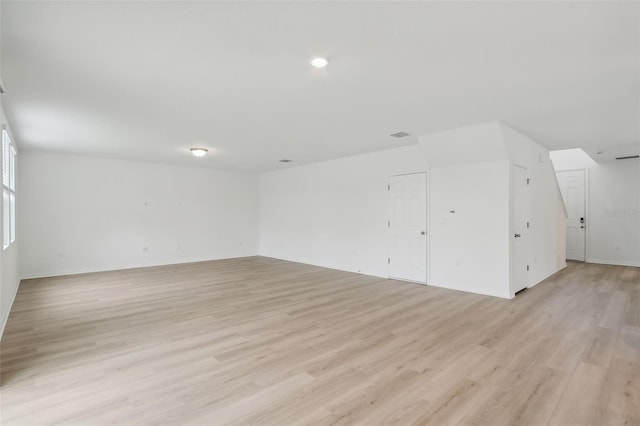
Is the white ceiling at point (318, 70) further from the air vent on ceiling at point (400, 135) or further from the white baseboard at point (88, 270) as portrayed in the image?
the white baseboard at point (88, 270)

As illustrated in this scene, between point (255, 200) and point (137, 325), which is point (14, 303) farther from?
point (255, 200)

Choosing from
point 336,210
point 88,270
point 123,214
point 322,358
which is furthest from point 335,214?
point 88,270

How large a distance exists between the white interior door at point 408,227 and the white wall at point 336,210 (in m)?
0.17

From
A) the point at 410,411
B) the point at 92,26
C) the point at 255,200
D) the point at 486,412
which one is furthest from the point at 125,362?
the point at 255,200

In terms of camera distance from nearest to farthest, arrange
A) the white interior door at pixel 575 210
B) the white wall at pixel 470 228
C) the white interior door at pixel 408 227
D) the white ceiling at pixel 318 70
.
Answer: the white ceiling at pixel 318 70
the white wall at pixel 470 228
the white interior door at pixel 408 227
the white interior door at pixel 575 210

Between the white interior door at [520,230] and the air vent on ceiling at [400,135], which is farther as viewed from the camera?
the air vent on ceiling at [400,135]

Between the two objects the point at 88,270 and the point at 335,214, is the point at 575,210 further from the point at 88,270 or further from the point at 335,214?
the point at 88,270

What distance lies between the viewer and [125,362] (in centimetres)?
274

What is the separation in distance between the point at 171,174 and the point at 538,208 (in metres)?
8.53

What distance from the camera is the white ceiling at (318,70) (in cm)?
199

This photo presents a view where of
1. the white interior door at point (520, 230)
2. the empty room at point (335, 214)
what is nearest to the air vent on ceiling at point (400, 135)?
the empty room at point (335, 214)

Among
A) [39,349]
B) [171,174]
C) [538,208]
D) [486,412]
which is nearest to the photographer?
[486,412]

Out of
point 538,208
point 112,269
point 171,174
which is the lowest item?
point 112,269

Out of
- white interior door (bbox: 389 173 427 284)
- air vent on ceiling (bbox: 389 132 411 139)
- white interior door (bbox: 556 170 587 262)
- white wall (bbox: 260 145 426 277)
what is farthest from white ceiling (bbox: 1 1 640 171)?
white interior door (bbox: 556 170 587 262)
